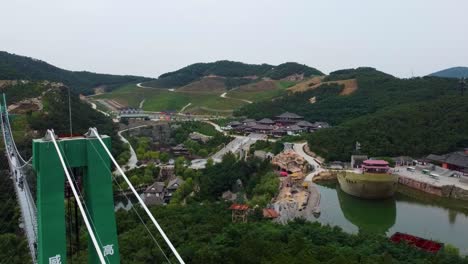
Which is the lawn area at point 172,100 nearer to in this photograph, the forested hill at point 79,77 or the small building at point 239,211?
the forested hill at point 79,77

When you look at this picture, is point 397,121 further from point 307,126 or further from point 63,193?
point 63,193

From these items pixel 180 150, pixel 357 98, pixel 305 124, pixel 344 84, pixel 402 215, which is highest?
pixel 344 84

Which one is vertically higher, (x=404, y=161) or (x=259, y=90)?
(x=259, y=90)

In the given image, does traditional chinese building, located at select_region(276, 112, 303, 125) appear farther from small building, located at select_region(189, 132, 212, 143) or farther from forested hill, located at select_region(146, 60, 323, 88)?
forested hill, located at select_region(146, 60, 323, 88)

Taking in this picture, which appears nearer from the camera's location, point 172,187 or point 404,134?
point 172,187

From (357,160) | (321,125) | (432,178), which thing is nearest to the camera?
(432,178)

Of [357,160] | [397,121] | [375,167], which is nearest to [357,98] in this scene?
[397,121]

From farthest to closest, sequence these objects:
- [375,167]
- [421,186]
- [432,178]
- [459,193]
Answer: [432,178] < [421,186] < [375,167] < [459,193]
